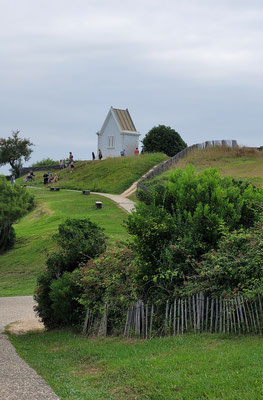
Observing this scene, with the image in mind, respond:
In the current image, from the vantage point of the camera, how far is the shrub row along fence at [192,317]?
10828 mm

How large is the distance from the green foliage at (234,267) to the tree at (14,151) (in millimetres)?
82428

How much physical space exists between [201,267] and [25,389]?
16.7ft

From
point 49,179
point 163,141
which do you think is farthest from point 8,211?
point 163,141

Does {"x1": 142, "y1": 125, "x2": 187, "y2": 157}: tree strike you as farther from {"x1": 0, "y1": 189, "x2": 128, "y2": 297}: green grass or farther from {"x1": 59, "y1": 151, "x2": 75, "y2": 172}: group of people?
{"x1": 0, "y1": 189, "x2": 128, "y2": 297}: green grass

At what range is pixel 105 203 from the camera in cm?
4891

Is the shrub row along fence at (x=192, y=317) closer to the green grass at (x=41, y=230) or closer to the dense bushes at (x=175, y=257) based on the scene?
the dense bushes at (x=175, y=257)

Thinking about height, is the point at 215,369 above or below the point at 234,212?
below

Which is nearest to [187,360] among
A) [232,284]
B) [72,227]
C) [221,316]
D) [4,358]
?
[221,316]

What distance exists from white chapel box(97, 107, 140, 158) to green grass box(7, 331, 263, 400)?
6480cm

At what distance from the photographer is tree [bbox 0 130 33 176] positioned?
92.7m

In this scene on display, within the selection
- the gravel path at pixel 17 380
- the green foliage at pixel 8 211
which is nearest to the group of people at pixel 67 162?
the green foliage at pixel 8 211

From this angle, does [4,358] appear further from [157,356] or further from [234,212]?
[234,212]

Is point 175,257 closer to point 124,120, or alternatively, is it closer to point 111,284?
point 111,284

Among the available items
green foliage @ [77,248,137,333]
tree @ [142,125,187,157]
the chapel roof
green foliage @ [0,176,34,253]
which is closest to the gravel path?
green foliage @ [77,248,137,333]
